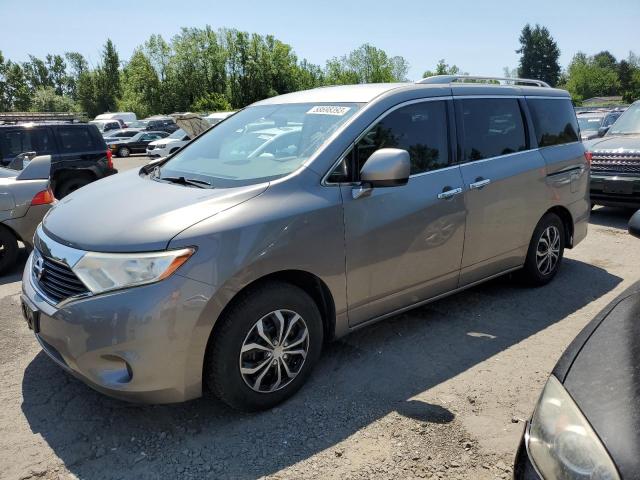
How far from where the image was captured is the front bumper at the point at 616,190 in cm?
757

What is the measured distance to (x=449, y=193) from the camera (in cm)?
377

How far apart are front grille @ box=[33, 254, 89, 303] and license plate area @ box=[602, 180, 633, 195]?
300 inches

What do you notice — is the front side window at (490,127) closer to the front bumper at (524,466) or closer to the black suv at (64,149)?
the front bumper at (524,466)

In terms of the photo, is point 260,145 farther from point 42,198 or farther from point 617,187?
point 617,187

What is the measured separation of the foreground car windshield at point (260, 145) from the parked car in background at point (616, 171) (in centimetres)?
542

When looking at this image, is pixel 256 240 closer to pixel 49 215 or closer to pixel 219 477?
pixel 219 477

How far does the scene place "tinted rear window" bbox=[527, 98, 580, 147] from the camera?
15.8ft

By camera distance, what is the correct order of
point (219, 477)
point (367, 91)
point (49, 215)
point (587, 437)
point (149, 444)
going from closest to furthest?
point (587, 437) → point (219, 477) → point (149, 444) → point (49, 215) → point (367, 91)

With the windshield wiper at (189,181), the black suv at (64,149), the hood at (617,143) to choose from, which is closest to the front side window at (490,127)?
the windshield wiper at (189,181)

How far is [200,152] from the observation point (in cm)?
387

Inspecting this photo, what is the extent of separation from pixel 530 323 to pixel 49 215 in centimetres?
368

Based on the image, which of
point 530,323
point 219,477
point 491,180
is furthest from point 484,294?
point 219,477

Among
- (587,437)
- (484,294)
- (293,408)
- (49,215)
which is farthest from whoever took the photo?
(484,294)

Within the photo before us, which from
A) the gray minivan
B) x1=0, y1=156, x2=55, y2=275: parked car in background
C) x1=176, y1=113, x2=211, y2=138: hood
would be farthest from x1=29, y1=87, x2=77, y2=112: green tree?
the gray minivan
